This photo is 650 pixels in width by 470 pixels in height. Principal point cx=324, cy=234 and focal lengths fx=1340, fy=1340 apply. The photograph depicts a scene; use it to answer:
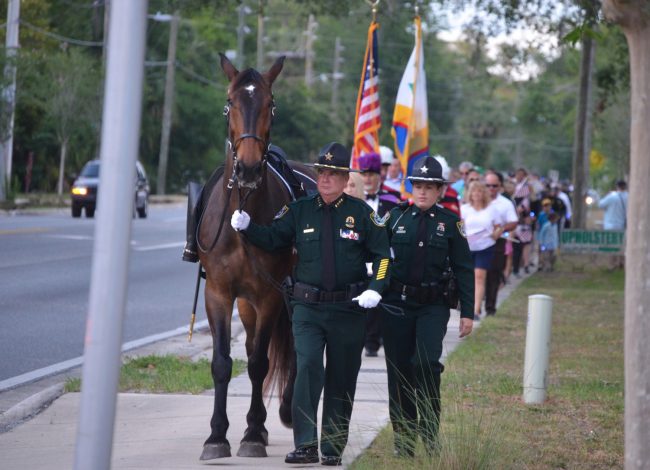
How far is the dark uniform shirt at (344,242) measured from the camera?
7.86m

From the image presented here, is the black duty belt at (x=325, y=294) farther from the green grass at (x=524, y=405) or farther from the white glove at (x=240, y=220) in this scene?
the green grass at (x=524, y=405)

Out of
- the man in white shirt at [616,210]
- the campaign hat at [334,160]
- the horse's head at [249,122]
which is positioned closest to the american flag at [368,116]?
the horse's head at [249,122]

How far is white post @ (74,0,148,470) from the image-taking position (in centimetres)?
Answer: 425

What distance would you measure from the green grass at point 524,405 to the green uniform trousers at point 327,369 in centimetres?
28

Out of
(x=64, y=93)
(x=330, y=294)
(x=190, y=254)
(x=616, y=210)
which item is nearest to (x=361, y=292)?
A: (x=330, y=294)

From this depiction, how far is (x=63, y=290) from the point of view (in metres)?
19.4

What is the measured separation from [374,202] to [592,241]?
1741 cm

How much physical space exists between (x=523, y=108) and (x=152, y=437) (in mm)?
76164

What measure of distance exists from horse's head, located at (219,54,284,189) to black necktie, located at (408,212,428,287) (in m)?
1.04

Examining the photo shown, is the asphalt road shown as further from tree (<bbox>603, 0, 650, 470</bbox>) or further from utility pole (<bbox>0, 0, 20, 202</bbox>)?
utility pole (<bbox>0, 0, 20, 202</bbox>)

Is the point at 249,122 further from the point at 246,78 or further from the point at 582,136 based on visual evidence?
the point at 582,136

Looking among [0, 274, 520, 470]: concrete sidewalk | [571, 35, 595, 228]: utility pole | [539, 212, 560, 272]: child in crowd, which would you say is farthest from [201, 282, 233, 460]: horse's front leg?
[571, 35, 595, 228]: utility pole

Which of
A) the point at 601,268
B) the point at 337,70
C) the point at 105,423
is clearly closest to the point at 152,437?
the point at 105,423

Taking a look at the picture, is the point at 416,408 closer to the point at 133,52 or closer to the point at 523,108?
the point at 133,52
